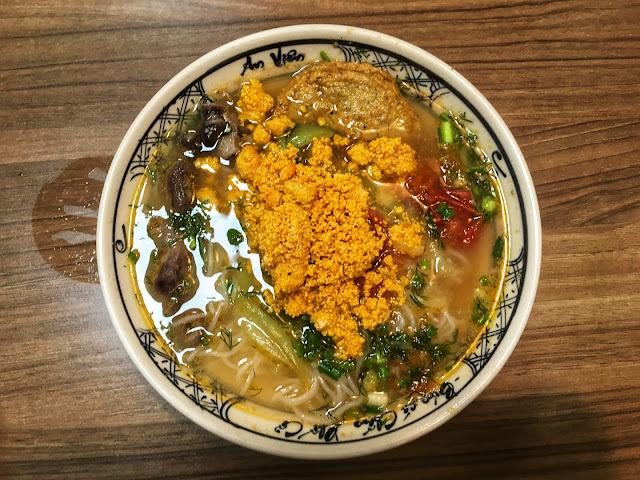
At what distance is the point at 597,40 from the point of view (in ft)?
7.57

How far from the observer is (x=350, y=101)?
2.01 metres

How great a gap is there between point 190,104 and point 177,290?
0.83 metres

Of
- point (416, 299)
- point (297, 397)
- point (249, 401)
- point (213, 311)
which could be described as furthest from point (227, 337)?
point (416, 299)

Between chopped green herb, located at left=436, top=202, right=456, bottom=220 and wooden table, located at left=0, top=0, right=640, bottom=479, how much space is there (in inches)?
20.4

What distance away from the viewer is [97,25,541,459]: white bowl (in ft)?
5.59

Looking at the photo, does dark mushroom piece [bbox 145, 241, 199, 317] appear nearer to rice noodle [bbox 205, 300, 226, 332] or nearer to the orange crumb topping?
rice noodle [bbox 205, 300, 226, 332]

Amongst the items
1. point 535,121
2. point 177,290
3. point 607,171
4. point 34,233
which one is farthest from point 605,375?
point 34,233

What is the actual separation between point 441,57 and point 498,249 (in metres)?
1.03

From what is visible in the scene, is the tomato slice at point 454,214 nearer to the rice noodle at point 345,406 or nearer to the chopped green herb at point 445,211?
the chopped green herb at point 445,211

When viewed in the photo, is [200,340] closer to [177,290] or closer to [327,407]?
[177,290]

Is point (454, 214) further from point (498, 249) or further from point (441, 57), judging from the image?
point (441, 57)

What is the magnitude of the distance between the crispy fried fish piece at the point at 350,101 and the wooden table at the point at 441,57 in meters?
0.45

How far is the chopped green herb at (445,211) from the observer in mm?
2020

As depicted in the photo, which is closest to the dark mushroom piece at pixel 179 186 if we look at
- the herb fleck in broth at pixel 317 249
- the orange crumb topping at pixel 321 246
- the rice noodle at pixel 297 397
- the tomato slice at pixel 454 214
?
the herb fleck in broth at pixel 317 249
